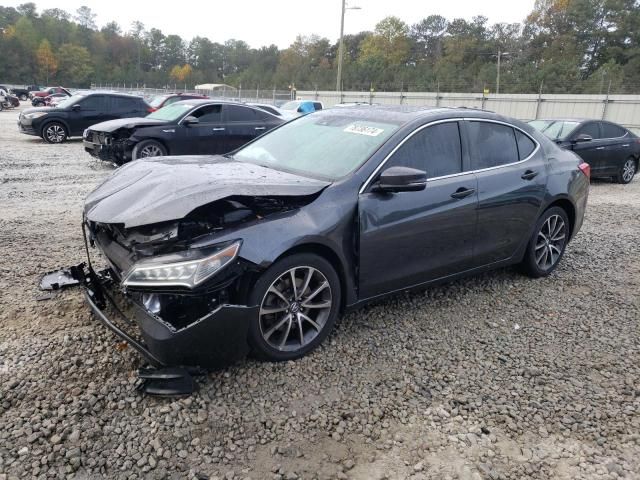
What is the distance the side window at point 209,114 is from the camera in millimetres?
11312

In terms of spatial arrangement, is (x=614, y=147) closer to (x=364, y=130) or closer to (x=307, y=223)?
(x=364, y=130)

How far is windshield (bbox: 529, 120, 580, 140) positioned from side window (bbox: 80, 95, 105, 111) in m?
11.8

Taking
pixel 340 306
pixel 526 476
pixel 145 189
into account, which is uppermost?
pixel 145 189

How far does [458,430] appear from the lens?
9.57ft

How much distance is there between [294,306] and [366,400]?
0.72m

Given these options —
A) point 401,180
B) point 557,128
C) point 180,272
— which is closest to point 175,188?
point 180,272

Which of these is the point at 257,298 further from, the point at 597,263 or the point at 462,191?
the point at 597,263

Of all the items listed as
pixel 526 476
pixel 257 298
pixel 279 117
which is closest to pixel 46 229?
pixel 257 298

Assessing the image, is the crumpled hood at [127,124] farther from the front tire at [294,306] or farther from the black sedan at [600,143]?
the front tire at [294,306]

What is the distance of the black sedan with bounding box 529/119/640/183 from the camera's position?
11008 mm

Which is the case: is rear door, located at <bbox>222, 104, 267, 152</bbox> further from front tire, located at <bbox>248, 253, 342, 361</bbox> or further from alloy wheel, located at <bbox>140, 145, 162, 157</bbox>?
front tire, located at <bbox>248, 253, 342, 361</bbox>

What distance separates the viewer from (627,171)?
12.2 m

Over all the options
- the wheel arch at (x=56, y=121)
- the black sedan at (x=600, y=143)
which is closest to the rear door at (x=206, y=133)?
the wheel arch at (x=56, y=121)

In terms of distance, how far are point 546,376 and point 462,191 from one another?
4.98ft
